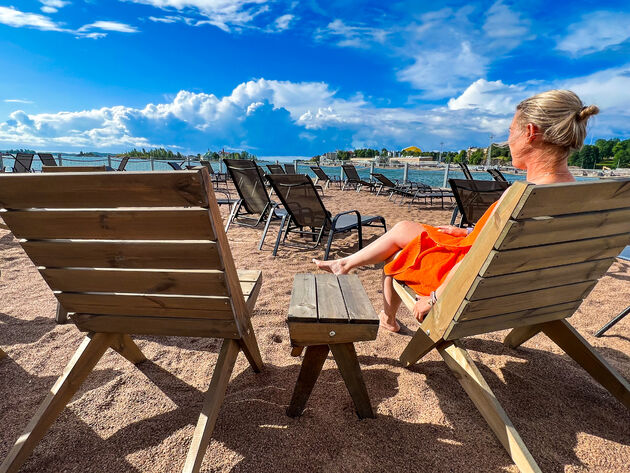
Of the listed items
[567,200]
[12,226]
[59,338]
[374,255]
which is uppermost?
[567,200]

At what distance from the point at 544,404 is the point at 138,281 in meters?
2.04

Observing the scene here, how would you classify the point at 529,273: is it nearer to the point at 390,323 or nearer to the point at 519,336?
the point at 519,336

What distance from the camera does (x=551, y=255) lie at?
4.31 ft

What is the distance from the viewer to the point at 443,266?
179 centimetres

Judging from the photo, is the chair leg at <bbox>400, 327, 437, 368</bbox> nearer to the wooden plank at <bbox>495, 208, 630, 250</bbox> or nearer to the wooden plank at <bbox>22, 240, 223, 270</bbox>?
the wooden plank at <bbox>495, 208, 630, 250</bbox>

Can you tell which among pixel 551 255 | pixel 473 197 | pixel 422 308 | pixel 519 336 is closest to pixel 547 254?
pixel 551 255

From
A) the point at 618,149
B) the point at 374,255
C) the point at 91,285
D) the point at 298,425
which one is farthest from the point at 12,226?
the point at 618,149

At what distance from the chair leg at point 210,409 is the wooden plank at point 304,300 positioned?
354 mm

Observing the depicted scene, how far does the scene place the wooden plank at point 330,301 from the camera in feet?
4.22

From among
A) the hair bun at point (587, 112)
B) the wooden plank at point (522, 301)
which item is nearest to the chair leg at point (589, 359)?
the wooden plank at point (522, 301)

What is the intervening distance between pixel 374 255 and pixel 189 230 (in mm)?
1422

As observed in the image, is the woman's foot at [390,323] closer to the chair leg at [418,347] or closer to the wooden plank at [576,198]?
the chair leg at [418,347]

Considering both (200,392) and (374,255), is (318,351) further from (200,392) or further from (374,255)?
(374,255)

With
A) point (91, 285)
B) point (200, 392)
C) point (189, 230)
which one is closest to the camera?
point (189, 230)
